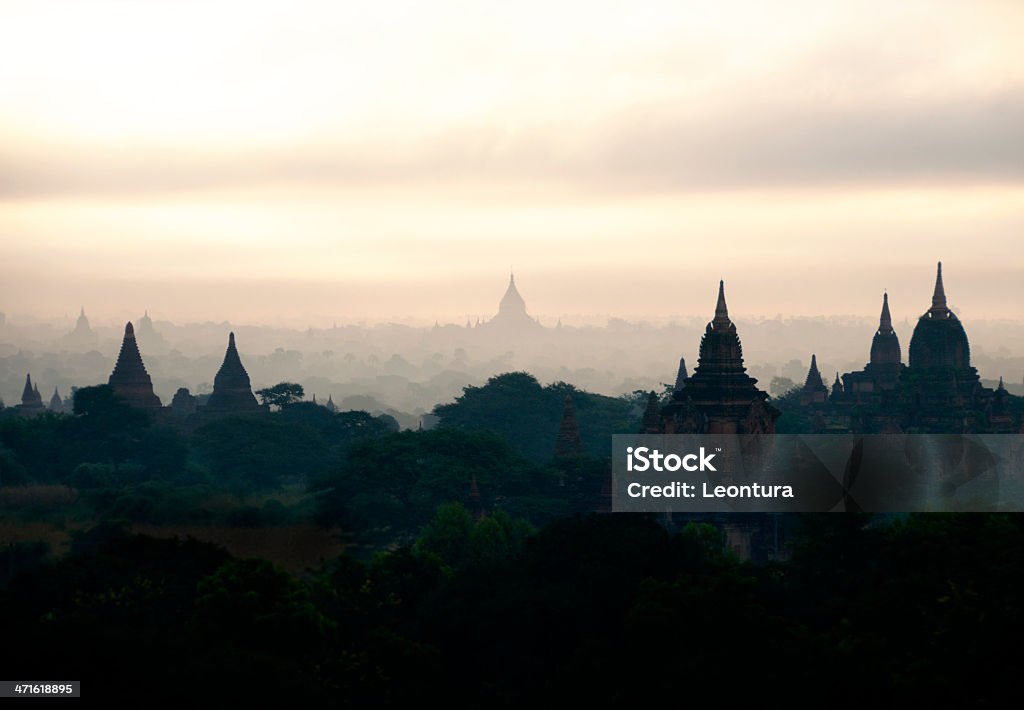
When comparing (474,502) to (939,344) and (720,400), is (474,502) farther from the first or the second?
(939,344)

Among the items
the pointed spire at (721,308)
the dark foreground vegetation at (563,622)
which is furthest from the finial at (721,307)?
the dark foreground vegetation at (563,622)

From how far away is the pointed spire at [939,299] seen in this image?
15112cm

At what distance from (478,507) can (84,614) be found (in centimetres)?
4902

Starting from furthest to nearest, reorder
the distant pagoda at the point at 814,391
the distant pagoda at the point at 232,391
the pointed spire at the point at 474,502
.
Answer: the distant pagoda at the point at 814,391 < the distant pagoda at the point at 232,391 < the pointed spire at the point at 474,502

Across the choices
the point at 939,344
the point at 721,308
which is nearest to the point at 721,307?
the point at 721,308

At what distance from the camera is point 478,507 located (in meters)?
106

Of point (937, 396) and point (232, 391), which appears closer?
point (937, 396)

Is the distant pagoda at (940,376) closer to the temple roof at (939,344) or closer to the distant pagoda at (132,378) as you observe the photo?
the temple roof at (939,344)

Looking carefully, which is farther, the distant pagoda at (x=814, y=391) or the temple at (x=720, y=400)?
the distant pagoda at (x=814, y=391)

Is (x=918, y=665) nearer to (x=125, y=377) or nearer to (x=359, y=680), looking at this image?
(x=359, y=680)
